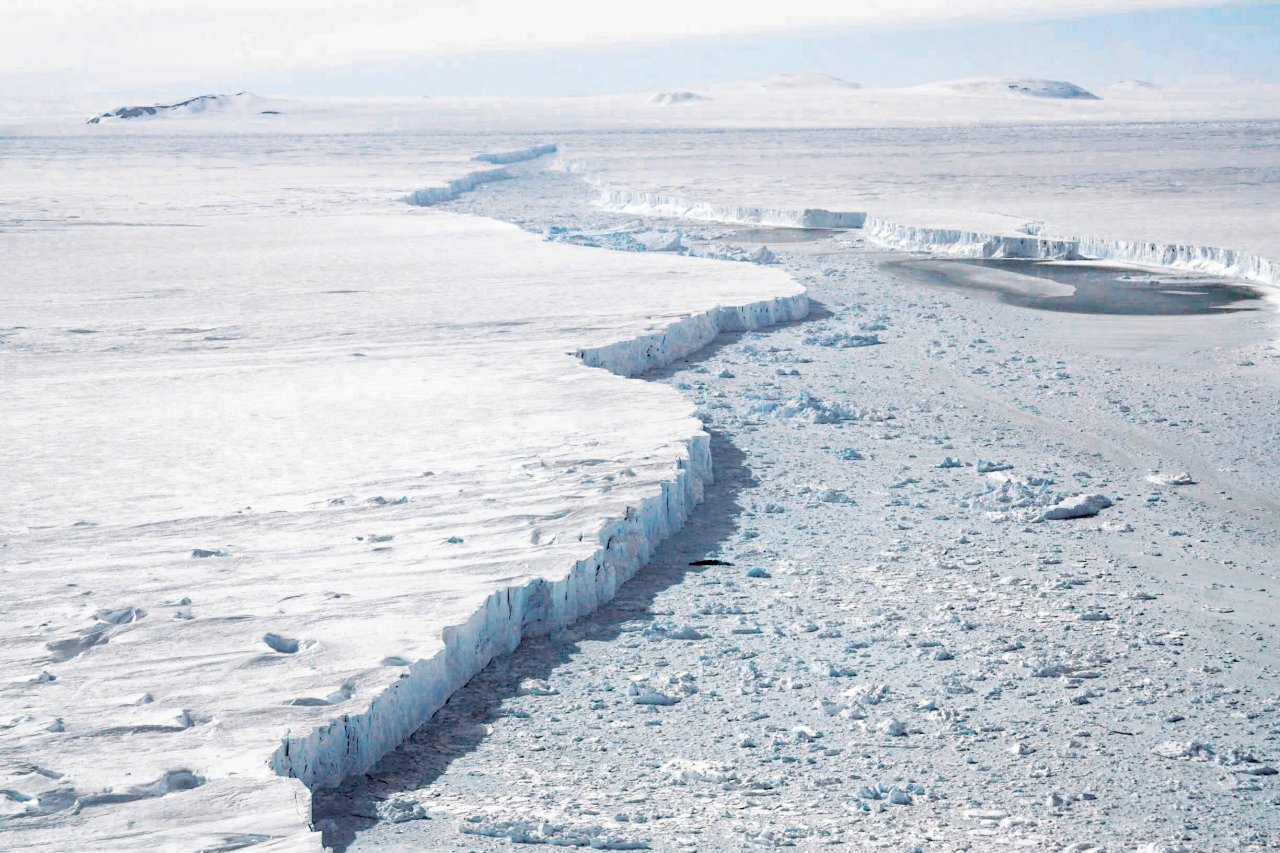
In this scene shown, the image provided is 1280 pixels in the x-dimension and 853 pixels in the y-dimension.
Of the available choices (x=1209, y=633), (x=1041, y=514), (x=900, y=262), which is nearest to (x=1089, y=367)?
(x=1041, y=514)

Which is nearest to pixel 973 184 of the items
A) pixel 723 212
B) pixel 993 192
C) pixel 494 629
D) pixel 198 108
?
pixel 993 192

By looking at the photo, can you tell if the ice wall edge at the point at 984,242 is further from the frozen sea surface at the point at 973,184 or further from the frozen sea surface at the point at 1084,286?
the frozen sea surface at the point at 1084,286

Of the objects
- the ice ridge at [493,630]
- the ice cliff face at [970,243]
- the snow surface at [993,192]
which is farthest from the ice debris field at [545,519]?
the ice cliff face at [970,243]

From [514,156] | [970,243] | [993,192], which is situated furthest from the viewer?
[514,156]

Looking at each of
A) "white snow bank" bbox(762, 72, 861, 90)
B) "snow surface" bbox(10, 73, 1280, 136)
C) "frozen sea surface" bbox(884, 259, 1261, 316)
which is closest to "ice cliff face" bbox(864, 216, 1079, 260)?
"frozen sea surface" bbox(884, 259, 1261, 316)

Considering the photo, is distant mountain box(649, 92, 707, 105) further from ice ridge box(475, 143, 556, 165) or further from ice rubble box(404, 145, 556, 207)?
ice ridge box(475, 143, 556, 165)

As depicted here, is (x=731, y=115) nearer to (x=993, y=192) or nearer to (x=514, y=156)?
(x=514, y=156)
